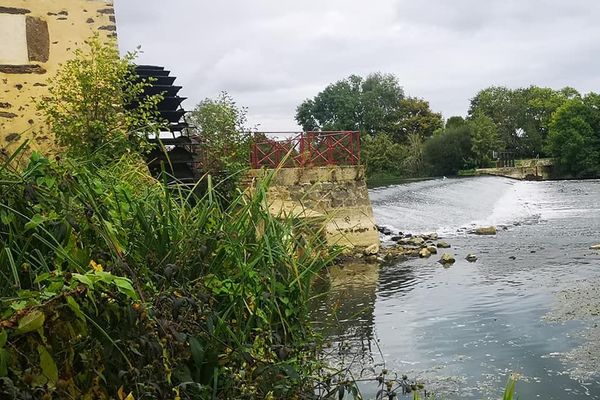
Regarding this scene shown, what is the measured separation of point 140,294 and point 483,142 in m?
54.5

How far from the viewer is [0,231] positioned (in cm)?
207

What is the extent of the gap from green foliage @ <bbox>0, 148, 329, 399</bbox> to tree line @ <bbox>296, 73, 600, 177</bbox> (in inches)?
1570

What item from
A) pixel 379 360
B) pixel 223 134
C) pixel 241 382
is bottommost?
pixel 379 360

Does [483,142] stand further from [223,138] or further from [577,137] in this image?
[223,138]

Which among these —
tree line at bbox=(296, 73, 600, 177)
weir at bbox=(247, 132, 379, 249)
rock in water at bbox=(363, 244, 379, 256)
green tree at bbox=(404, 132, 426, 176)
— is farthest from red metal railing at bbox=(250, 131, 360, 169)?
green tree at bbox=(404, 132, 426, 176)

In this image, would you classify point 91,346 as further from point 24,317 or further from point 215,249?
point 215,249

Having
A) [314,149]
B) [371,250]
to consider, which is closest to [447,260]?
[371,250]

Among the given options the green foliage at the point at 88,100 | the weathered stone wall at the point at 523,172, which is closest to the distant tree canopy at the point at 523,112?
the weathered stone wall at the point at 523,172

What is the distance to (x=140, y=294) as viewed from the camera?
1784mm

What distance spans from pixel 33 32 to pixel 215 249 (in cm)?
606

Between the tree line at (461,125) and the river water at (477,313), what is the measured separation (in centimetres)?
2808

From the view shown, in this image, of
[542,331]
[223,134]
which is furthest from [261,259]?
[223,134]

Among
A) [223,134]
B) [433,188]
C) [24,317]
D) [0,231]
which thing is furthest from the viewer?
[433,188]

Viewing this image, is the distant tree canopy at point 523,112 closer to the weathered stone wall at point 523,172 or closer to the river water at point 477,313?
the weathered stone wall at point 523,172
